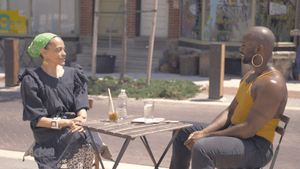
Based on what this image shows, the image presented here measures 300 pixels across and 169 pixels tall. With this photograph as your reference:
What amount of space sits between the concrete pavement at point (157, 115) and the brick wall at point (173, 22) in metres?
3.72

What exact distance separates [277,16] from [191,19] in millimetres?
3076

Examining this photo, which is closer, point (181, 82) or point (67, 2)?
point (181, 82)

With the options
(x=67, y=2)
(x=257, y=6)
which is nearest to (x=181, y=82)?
Answer: (x=257, y=6)

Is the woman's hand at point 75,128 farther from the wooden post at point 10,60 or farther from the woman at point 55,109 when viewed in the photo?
the wooden post at point 10,60

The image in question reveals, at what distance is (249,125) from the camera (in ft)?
11.7

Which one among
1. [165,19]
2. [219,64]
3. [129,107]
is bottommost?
[129,107]

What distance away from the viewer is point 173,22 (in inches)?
635

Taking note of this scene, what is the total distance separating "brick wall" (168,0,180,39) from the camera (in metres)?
16.1

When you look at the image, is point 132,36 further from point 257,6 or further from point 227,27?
point 257,6

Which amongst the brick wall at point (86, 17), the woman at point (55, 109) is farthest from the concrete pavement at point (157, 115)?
the brick wall at point (86, 17)

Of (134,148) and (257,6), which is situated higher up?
(257,6)

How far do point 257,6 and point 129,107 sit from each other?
6.76m

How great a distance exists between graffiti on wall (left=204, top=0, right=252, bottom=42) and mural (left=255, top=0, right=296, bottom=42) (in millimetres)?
357

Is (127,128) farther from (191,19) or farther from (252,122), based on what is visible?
(191,19)
